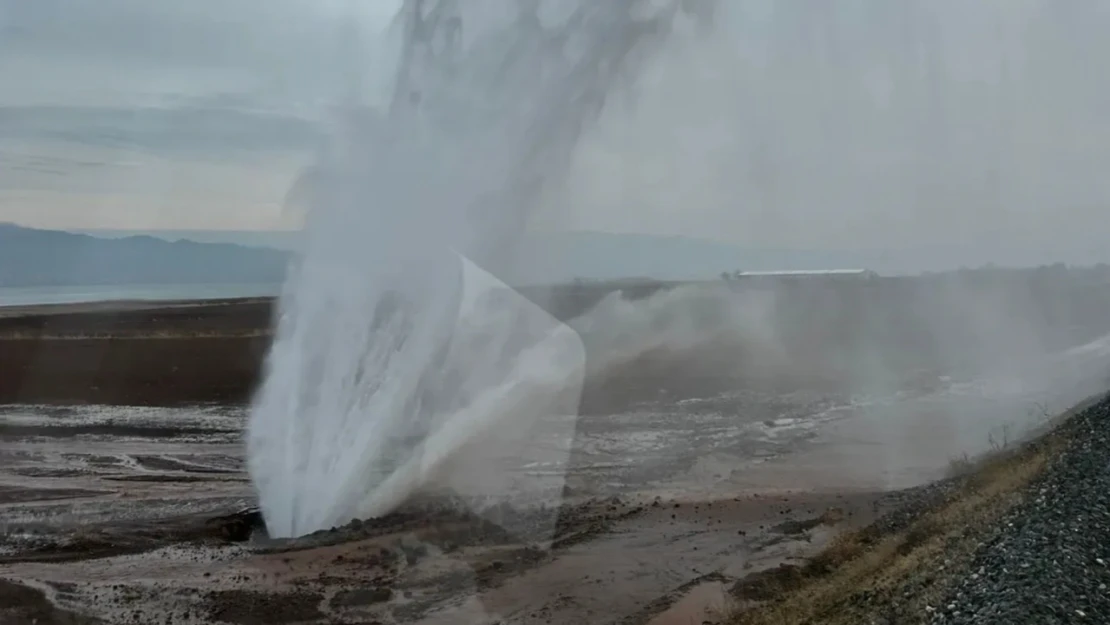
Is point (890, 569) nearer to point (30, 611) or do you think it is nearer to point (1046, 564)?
point (1046, 564)

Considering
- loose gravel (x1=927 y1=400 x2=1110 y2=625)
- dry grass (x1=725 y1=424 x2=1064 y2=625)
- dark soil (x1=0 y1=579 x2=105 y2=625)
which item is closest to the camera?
loose gravel (x1=927 y1=400 x2=1110 y2=625)

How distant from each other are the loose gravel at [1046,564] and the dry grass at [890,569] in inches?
11.0

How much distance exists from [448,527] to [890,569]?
6.78 meters

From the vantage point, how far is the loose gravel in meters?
7.49

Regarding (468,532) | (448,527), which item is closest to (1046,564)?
(468,532)

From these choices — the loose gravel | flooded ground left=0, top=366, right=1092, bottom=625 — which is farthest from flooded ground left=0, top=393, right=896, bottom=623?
the loose gravel

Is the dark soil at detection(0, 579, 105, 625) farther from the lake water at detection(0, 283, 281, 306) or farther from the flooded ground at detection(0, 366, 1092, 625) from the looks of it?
the lake water at detection(0, 283, 281, 306)

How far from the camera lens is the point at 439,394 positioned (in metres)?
17.2

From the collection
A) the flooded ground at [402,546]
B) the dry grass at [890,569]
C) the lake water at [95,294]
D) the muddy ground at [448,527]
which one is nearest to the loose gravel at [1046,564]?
the dry grass at [890,569]

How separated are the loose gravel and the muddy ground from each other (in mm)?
3385

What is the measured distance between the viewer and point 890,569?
10.4m

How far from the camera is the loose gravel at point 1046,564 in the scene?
7.49 meters

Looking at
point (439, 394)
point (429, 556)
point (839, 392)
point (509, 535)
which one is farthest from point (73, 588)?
point (839, 392)

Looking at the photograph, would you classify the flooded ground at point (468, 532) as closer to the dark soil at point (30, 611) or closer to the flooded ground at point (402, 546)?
the flooded ground at point (402, 546)
